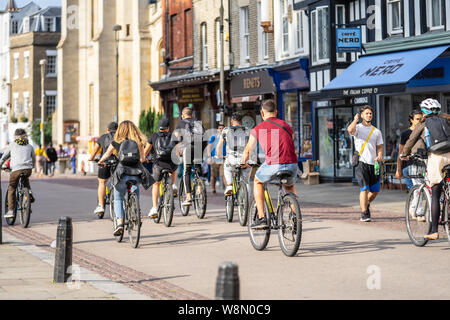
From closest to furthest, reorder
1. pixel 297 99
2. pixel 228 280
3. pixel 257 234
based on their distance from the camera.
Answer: pixel 228 280 < pixel 257 234 < pixel 297 99

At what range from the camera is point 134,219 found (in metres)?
11.8

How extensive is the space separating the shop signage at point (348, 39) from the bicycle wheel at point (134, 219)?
44.2 ft

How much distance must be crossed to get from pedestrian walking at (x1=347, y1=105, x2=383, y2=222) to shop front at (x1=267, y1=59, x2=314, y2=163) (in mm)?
13821

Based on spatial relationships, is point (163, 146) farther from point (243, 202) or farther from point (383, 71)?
point (383, 71)

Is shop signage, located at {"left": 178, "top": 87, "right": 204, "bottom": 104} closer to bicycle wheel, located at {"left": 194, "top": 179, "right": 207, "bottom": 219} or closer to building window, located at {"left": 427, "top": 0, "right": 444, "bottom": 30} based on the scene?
building window, located at {"left": 427, "top": 0, "right": 444, "bottom": 30}

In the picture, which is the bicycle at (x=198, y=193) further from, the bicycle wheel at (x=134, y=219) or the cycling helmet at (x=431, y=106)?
the cycling helmet at (x=431, y=106)

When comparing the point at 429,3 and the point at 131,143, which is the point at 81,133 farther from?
the point at 131,143

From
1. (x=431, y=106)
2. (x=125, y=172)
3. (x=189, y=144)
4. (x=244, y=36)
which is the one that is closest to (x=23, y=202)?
(x=189, y=144)

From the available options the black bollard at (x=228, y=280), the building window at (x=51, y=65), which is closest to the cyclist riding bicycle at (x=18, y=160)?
the black bollard at (x=228, y=280)

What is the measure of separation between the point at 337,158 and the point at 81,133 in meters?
36.3

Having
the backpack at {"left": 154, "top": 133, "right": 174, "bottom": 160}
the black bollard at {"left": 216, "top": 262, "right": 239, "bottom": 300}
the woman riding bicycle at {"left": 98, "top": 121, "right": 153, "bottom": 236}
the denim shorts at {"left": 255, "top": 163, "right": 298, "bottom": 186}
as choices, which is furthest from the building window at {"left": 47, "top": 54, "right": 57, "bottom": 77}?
the black bollard at {"left": 216, "top": 262, "right": 239, "bottom": 300}

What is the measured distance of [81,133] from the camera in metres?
60.8

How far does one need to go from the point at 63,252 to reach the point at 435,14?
52.1 feet

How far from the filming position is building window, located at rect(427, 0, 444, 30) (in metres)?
22.1
